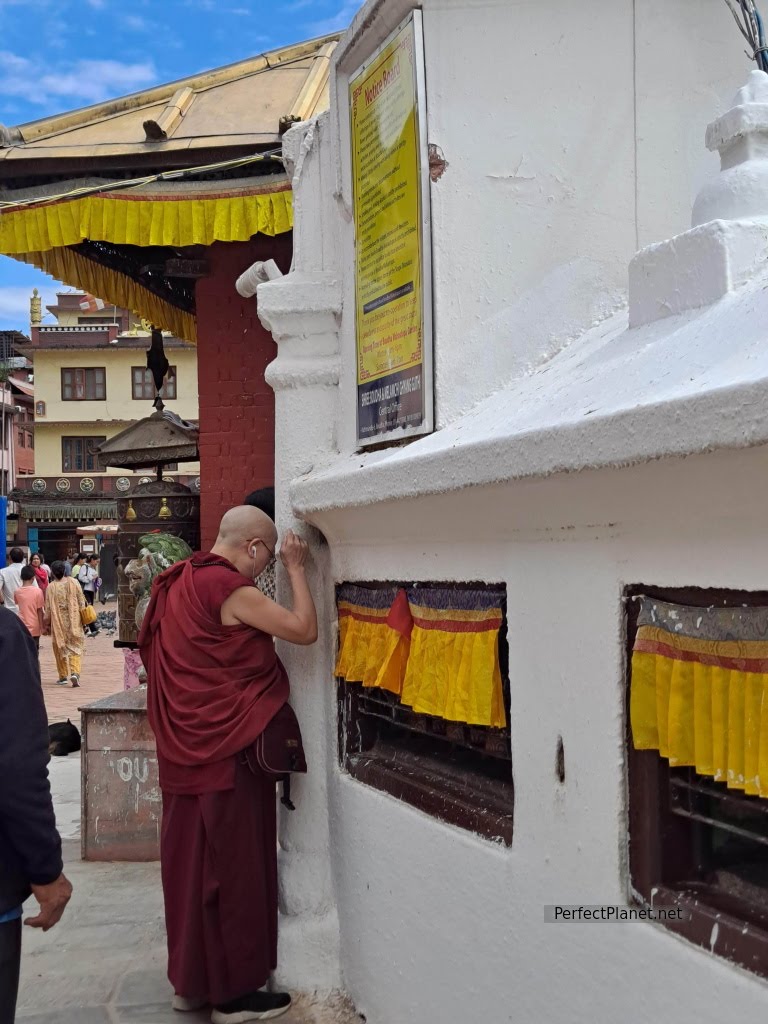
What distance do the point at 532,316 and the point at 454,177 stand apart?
547mm

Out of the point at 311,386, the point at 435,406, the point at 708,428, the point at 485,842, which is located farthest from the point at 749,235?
the point at 311,386

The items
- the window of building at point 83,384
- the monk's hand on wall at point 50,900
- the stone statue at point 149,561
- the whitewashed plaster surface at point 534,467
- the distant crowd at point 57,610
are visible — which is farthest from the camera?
the window of building at point 83,384

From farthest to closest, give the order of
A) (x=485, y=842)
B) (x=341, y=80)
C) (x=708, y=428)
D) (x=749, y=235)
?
(x=341, y=80)
(x=485, y=842)
(x=749, y=235)
(x=708, y=428)

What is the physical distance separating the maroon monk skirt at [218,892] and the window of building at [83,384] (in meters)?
40.5

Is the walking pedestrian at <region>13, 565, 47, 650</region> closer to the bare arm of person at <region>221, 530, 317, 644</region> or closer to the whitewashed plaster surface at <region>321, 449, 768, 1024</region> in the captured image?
the bare arm of person at <region>221, 530, 317, 644</region>

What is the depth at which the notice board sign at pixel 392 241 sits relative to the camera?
12.8ft

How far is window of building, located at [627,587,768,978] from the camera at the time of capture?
234cm

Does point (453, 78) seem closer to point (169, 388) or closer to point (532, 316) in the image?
point (532, 316)

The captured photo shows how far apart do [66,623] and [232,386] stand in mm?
8469

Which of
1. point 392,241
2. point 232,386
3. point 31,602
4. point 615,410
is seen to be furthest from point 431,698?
point 31,602

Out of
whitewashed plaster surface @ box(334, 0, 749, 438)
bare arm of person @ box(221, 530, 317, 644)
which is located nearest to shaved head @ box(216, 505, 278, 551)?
bare arm of person @ box(221, 530, 317, 644)

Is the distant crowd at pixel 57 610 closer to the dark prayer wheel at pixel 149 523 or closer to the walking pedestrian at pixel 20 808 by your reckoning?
the dark prayer wheel at pixel 149 523

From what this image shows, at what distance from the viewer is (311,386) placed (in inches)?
184

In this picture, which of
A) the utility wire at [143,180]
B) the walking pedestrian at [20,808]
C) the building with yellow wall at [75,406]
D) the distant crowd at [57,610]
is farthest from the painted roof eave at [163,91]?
the building with yellow wall at [75,406]
